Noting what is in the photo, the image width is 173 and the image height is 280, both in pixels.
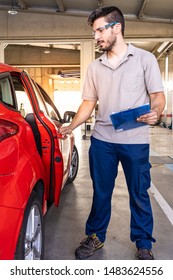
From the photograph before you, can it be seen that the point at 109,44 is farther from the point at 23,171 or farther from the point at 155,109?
the point at 23,171

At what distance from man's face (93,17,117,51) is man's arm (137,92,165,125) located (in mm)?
460

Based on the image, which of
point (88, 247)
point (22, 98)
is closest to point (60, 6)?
point (22, 98)

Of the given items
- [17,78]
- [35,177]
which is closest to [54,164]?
[35,177]

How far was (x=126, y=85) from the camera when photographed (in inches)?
79.6

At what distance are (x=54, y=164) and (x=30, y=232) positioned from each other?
708 millimetres

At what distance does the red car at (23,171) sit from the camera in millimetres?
1389

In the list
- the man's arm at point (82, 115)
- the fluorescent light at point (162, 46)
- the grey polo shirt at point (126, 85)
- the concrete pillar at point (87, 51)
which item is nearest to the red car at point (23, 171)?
the man's arm at point (82, 115)

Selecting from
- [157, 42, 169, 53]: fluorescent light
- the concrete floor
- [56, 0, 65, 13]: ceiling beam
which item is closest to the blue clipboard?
the concrete floor

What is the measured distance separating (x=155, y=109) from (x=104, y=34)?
623mm

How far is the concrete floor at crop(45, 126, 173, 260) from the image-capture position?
2328mm

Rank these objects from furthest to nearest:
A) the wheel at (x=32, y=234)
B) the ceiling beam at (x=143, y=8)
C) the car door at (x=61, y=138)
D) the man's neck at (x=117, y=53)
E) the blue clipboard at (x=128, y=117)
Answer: the ceiling beam at (x=143, y=8) < the car door at (x=61, y=138) < the man's neck at (x=117, y=53) < the blue clipboard at (x=128, y=117) < the wheel at (x=32, y=234)

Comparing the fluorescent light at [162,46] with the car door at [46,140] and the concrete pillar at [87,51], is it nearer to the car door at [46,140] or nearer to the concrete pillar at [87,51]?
the concrete pillar at [87,51]

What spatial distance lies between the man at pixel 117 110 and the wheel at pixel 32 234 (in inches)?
18.7
